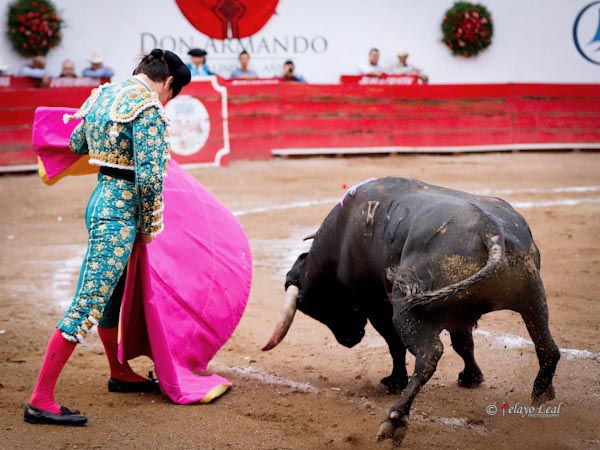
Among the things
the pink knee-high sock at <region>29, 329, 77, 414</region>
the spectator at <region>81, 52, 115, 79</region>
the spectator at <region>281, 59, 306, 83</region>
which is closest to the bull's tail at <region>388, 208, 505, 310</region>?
the pink knee-high sock at <region>29, 329, 77, 414</region>

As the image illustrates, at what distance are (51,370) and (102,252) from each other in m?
0.48

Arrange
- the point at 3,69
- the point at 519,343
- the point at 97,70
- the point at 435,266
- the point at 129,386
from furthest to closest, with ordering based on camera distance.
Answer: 1. the point at 97,70
2. the point at 3,69
3. the point at 519,343
4. the point at 129,386
5. the point at 435,266

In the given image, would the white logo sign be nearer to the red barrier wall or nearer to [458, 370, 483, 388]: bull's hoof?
the red barrier wall

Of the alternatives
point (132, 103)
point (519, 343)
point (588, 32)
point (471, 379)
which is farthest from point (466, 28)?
point (132, 103)

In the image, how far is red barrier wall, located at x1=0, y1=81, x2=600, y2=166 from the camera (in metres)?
11.2

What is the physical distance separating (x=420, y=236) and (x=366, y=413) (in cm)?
84

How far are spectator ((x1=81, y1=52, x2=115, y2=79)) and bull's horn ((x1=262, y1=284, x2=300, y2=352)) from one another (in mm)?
8756

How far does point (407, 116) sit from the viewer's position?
11984mm

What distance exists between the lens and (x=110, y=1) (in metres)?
13.4

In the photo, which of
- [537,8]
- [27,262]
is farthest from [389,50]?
[27,262]

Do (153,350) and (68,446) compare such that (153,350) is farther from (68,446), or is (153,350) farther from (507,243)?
(507,243)

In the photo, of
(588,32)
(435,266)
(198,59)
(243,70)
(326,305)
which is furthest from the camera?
(588,32)

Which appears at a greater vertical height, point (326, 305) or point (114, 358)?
point (326, 305)

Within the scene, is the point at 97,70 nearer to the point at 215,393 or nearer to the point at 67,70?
the point at 67,70
